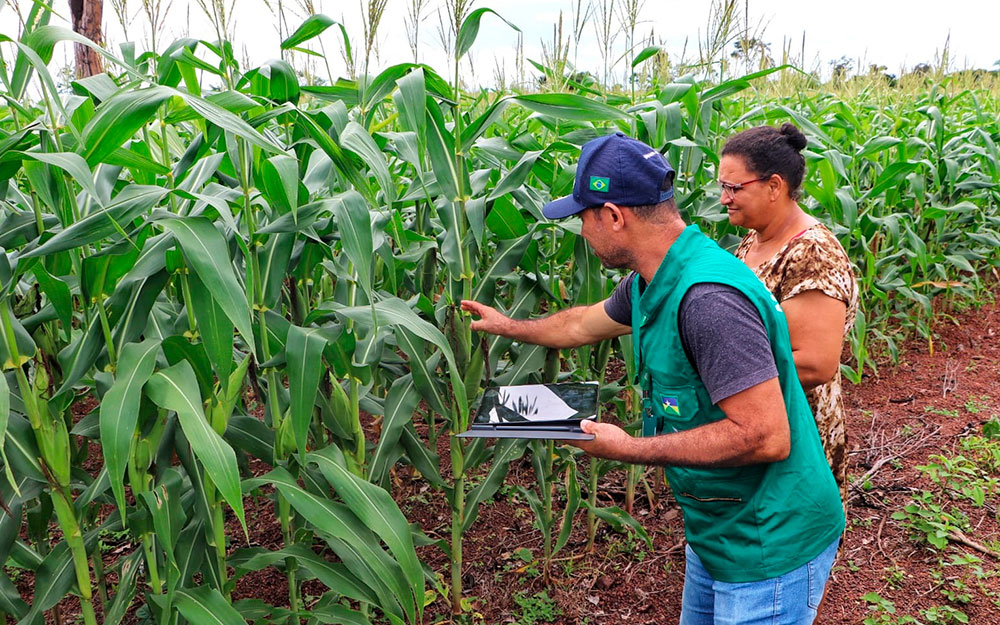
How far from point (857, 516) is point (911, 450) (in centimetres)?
86

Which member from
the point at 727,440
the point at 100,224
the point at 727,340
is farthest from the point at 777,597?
the point at 100,224

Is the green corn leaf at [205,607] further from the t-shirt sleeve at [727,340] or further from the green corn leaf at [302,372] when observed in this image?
the t-shirt sleeve at [727,340]

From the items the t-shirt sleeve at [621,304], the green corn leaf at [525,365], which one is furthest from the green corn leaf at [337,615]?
the t-shirt sleeve at [621,304]

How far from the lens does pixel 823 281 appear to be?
235cm

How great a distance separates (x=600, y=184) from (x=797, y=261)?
918 mm

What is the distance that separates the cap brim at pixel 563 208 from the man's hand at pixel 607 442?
571 millimetres

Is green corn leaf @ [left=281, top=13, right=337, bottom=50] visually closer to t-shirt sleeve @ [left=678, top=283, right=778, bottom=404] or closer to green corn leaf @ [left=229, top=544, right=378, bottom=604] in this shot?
t-shirt sleeve @ [left=678, top=283, right=778, bottom=404]

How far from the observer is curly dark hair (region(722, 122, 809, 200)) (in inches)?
96.7

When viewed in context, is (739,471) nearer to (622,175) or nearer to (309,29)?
(622,175)

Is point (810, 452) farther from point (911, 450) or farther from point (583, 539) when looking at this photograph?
point (911, 450)

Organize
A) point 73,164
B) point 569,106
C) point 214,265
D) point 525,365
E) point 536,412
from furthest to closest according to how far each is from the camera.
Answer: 1. point 525,365
2. point 569,106
3. point 536,412
4. point 214,265
5. point 73,164

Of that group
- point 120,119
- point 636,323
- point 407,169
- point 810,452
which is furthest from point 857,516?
point 120,119

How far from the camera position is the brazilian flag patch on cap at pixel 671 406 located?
6.17 feet

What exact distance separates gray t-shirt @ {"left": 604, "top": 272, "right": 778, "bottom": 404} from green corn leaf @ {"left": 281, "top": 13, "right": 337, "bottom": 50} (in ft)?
4.32
